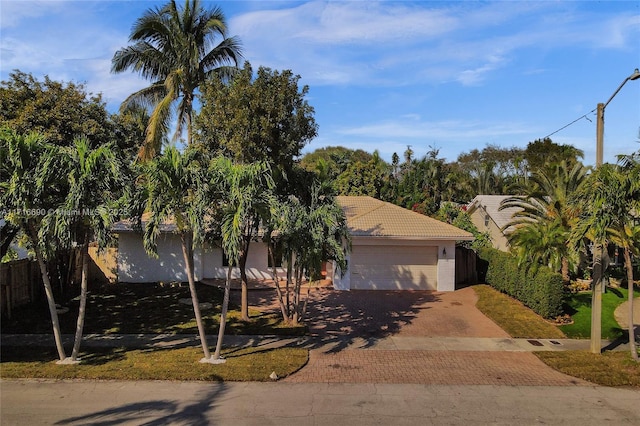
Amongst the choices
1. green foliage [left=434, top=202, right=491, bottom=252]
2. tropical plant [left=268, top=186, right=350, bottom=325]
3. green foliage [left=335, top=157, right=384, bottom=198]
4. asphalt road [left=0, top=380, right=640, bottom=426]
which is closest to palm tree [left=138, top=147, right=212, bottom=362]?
tropical plant [left=268, top=186, right=350, bottom=325]

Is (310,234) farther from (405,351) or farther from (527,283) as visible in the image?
(527,283)

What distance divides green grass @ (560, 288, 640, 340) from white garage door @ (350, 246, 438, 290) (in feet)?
19.7

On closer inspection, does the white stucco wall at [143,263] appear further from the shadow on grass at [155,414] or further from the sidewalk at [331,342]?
the shadow on grass at [155,414]

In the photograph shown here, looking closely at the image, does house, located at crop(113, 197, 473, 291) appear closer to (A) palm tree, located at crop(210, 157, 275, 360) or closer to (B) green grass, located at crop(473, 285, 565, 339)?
(B) green grass, located at crop(473, 285, 565, 339)

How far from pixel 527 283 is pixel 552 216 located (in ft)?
13.4

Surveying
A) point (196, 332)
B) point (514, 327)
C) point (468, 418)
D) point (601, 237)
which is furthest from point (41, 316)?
point (601, 237)

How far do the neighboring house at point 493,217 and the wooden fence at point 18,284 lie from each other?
20279 millimetres

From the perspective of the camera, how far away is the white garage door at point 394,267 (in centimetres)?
2027

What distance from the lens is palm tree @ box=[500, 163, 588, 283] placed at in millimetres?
15969

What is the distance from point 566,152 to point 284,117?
142 feet

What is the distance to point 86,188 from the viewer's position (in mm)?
9633

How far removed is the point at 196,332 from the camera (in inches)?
507

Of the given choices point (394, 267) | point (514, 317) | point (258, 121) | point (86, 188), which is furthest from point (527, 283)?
point (86, 188)

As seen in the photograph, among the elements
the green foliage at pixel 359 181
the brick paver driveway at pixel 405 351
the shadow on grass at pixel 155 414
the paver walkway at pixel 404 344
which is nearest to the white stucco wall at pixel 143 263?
the brick paver driveway at pixel 405 351
